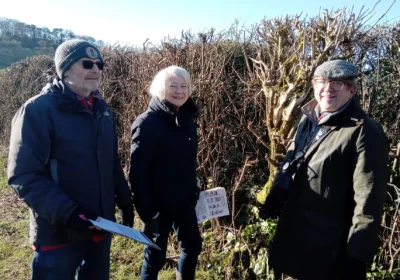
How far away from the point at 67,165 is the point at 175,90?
99cm

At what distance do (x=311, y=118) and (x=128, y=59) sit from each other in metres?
4.81

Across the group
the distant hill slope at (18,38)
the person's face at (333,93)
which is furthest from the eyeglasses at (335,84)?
the distant hill slope at (18,38)

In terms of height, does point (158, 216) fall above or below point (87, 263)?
above

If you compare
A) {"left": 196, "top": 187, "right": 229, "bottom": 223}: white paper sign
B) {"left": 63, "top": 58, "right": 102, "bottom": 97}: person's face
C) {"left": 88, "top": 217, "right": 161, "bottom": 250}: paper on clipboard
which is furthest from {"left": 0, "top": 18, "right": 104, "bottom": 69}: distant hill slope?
{"left": 88, "top": 217, "right": 161, "bottom": 250}: paper on clipboard

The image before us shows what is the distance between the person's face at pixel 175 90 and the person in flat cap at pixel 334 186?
0.93 m

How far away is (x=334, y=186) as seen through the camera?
6.73 ft

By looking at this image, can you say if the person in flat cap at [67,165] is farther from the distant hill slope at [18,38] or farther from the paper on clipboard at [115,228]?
the distant hill slope at [18,38]

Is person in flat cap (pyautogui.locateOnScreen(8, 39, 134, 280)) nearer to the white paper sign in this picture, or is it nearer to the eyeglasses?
the white paper sign

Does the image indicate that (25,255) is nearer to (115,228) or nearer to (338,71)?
(115,228)

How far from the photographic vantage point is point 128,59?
6461 millimetres

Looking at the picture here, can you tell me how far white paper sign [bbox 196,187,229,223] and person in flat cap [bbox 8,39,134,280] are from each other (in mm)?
961

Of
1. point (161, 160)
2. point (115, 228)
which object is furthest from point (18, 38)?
point (115, 228)

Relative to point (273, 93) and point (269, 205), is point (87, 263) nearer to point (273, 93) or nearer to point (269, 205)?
point (269, 205)

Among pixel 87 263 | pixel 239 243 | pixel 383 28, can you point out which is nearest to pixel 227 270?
pixel 239 243
